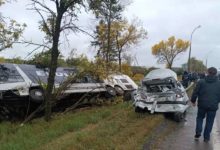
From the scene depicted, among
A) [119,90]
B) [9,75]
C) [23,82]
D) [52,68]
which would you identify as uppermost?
[52,68]

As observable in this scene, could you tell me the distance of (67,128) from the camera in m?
13.1

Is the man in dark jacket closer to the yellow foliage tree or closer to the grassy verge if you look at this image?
the grassy verge

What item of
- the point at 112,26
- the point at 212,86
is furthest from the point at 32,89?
the point at 112,26

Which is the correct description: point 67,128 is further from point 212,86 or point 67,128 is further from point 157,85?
point 212,86

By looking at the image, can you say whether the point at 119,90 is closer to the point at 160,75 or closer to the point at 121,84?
the point at 121,84

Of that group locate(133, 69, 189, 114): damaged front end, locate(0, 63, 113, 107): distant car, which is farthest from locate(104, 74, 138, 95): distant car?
locate(133, 69, 189, 114): damaged front end

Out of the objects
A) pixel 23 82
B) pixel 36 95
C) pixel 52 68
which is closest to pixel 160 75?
pixel 52 68

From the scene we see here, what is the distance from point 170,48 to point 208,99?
94.8 m

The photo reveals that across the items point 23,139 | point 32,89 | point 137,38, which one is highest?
point 137,38

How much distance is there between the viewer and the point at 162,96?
46.4ft

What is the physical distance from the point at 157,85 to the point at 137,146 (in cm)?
639

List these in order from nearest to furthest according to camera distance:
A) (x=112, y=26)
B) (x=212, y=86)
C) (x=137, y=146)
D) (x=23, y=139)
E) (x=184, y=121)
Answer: (x=137, y=146) → (x=212, y=86) → (x=23, y=139) → (x=184, y=121) → (x=112, y=26)

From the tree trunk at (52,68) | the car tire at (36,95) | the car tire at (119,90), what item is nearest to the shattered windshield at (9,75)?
the car tire at (36,95)

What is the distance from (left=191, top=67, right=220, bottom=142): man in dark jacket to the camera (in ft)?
33.8
